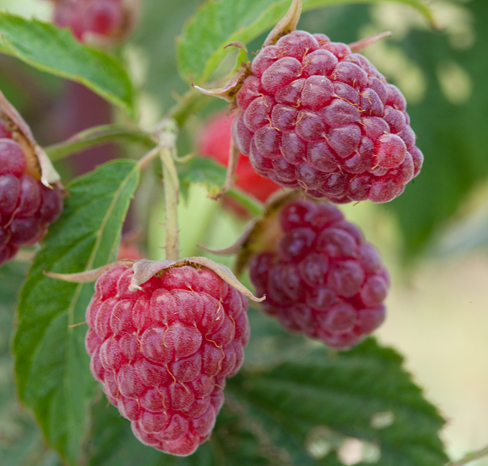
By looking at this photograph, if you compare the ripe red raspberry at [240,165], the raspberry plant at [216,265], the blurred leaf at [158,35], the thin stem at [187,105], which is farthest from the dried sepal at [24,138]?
the blurred leaf at [158,35]

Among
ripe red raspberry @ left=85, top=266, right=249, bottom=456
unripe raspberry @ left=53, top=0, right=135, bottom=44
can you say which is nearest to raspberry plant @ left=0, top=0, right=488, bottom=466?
ripe red raspberry @ left=85, top=266, right=249, bottom=456

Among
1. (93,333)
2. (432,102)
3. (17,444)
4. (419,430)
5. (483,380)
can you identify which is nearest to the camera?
(93,333)

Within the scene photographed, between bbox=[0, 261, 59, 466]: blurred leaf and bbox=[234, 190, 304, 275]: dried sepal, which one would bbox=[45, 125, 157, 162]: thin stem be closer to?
bbox=[234, 190, 304, 275]: dried sepal

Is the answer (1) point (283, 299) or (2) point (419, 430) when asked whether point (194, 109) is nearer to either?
(1) point (283, 299)

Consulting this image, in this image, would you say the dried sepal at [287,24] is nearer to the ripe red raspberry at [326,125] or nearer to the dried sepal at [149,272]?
the ripe red raspberry at [326,125]

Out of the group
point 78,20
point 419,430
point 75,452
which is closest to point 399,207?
point 419,430

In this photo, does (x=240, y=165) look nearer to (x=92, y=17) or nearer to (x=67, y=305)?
(x=92, y=17)
